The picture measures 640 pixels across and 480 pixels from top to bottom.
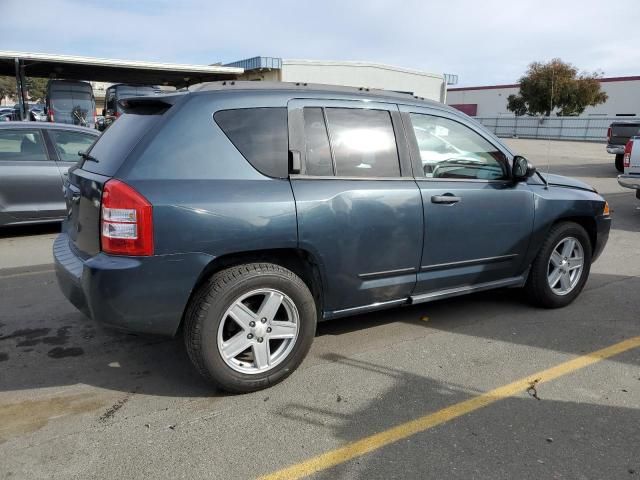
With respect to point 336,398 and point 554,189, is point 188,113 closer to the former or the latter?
point 336,398

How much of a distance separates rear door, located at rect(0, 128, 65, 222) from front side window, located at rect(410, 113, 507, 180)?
5535 millimetres

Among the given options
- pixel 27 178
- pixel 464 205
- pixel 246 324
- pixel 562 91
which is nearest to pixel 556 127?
pixel 562 91

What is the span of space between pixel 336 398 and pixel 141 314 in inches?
49.0

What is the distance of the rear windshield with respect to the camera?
308 cm

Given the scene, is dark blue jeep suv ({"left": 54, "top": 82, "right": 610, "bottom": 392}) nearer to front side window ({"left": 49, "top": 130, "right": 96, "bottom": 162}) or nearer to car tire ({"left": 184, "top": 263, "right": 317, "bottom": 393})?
car tire ({"left": 184, "top": 263, "right": 317, "bottom": 393})

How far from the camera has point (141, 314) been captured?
9.65 feet

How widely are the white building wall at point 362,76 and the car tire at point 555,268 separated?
18.6 metres

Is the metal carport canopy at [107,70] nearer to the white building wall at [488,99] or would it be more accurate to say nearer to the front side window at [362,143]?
the front side window at [362,143]

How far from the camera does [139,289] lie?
2.88 m

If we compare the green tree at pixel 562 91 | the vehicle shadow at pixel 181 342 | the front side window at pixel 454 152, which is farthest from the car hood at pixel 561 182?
the green tree at pixel 562 91

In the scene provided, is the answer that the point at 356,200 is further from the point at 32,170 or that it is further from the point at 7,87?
the point at 7,87

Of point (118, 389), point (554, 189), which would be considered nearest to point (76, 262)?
→ point (118, 389)

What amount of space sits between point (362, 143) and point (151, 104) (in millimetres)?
1393

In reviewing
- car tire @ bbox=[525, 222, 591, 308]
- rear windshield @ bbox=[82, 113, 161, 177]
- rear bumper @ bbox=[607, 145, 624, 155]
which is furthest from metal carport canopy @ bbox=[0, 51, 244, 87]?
car tire @ bbox=[525, 222, 591, 308]
